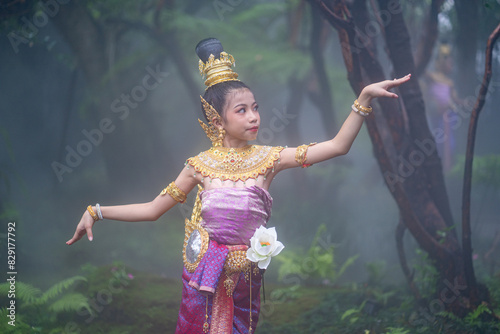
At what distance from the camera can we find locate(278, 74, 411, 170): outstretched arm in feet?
8.56

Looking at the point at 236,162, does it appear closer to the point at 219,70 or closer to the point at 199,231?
the point at 199,231

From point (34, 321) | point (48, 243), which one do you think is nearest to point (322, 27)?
point (48, 243)

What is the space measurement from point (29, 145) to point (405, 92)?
496 cm

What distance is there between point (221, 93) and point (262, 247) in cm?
98

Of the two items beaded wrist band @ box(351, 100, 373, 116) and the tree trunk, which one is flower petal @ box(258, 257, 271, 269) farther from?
the tree trunk

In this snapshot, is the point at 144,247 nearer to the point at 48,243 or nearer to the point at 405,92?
the point at 48,243

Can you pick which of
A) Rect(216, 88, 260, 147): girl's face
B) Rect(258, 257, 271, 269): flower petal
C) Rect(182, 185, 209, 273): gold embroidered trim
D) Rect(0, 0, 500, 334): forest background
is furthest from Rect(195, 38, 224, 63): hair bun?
Rect(0, 0, 500, 334): forest background

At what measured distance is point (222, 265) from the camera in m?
2.66

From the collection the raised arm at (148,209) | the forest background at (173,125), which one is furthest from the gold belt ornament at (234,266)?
the forest background at (173,125)

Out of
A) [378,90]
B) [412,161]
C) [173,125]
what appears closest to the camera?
[378,90]

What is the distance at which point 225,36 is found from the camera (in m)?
7.53

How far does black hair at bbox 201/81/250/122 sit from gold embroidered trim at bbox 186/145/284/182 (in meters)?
0.25

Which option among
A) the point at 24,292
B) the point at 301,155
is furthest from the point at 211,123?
the point at 24,292

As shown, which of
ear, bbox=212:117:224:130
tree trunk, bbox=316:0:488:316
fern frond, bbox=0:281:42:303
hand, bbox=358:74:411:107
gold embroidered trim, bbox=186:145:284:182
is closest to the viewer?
hand, bbox=358:74:411:107
